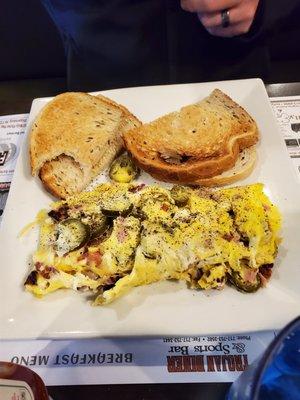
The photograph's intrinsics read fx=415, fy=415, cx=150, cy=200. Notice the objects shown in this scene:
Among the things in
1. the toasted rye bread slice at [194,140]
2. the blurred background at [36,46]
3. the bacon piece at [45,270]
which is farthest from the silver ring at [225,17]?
the bacon piece at [45,270]

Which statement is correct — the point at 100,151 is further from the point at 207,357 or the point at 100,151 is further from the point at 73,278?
the point at 207,357

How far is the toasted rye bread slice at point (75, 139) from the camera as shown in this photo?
1.87m

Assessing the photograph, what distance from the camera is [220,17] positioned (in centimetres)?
213

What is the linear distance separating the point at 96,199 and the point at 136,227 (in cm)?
25

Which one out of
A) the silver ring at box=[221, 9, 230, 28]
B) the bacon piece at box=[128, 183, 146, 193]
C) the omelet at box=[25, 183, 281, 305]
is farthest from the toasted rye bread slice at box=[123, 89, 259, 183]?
the silver ring at box=[221, 9, 230, 28]

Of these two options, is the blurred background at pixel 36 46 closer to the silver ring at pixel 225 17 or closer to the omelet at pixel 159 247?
the silver ring at pixel 225 17

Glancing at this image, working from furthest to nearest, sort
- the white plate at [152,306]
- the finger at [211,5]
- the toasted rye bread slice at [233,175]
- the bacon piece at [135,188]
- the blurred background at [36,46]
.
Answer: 1. the blurred background at [36,46]
2. the finger at [211,5]
3. the toasted rye bread slice at [233,175]
4. the bacon piece at [135,188]
5. the white plate at [152,306]

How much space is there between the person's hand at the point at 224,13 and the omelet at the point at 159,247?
1.09m

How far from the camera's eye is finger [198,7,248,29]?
2137 mm

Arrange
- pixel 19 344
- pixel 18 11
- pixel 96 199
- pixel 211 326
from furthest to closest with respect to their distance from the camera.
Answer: pixel 18 11
pixel 96 199
pixel 19 344
pixel 211 326

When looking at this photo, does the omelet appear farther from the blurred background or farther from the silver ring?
the blurred background

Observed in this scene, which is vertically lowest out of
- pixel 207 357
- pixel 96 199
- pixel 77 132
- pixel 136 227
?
pixel 207 357

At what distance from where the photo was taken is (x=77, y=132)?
1988 mm

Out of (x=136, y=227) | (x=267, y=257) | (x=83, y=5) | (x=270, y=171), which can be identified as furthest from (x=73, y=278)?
(x=83, y=5)
